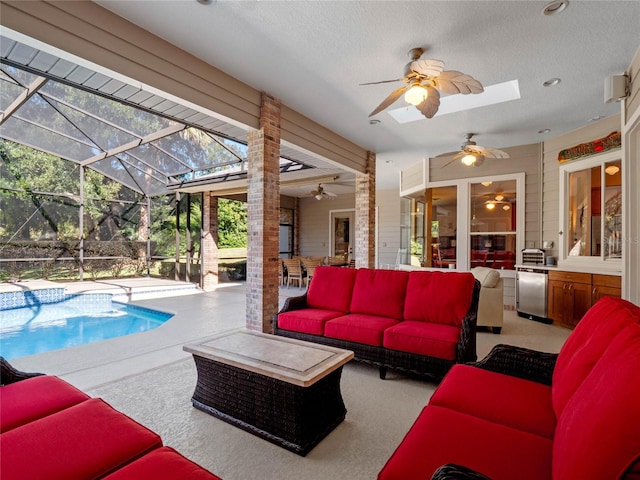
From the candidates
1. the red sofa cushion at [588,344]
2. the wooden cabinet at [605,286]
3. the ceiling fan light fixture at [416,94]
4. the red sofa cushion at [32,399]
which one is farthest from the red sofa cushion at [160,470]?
the wooden cabinet at [605,286]

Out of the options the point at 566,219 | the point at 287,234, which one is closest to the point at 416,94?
the point at 566,219

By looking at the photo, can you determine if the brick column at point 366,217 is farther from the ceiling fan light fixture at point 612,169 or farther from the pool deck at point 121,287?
the pool deck at point 121,287

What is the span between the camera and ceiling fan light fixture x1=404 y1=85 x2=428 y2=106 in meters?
3.07

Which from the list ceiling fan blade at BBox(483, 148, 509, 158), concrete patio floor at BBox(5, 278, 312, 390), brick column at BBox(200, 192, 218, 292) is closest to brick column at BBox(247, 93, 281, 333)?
concrete patio floor at BBox(5, 278, 312, 390)

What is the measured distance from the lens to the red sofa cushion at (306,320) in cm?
333

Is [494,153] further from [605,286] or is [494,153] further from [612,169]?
[605,286]

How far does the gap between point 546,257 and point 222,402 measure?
587 centimetres

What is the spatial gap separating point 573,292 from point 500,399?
428 centimetres

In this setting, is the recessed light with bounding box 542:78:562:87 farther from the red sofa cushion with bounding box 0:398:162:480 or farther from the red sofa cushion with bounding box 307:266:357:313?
the red sofa cushion with bounding box 0:398:162:480

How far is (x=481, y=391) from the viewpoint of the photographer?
5.48 ft

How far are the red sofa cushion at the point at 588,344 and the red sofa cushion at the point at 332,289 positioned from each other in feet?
7.43

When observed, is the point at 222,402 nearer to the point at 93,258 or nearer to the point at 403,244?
the point at 403,244

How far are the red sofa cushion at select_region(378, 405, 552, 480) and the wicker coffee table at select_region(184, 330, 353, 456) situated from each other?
0.73m

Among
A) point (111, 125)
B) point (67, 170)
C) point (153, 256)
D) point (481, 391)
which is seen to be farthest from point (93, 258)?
point (481, 391)
